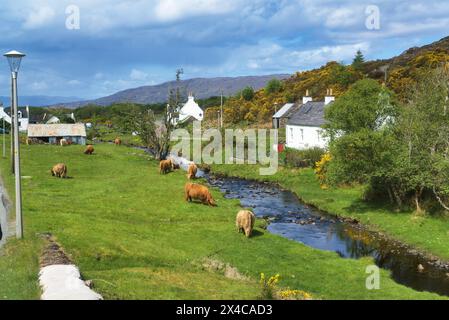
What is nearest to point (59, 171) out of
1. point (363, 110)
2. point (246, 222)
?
point (246, 222)

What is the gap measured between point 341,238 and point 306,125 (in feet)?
105

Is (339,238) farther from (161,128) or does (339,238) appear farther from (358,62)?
(358,62)

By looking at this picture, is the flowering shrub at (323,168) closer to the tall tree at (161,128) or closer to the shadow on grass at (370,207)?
the shadow on grass at (370,207)

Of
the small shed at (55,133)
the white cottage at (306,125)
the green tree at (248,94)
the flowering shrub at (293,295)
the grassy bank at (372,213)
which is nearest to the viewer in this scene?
the flowering shrub at (293,295)

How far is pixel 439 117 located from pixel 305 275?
1729 centimetres

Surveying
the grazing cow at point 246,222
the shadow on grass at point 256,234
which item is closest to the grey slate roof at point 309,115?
the shadow on grass at point 256,234

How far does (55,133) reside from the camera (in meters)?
80.6

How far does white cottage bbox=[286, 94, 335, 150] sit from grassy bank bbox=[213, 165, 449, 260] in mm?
9589

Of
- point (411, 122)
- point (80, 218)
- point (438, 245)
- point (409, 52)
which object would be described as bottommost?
point (438, 245)

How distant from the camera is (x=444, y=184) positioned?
29359 mm

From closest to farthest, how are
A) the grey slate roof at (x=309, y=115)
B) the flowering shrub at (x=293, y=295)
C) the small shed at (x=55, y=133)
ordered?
the flowering shrub at (x=293, y=295)
the grey slate roof at (x=309, y=115)
the small shed at (x=55, y=133)

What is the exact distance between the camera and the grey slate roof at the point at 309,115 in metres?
58.5
